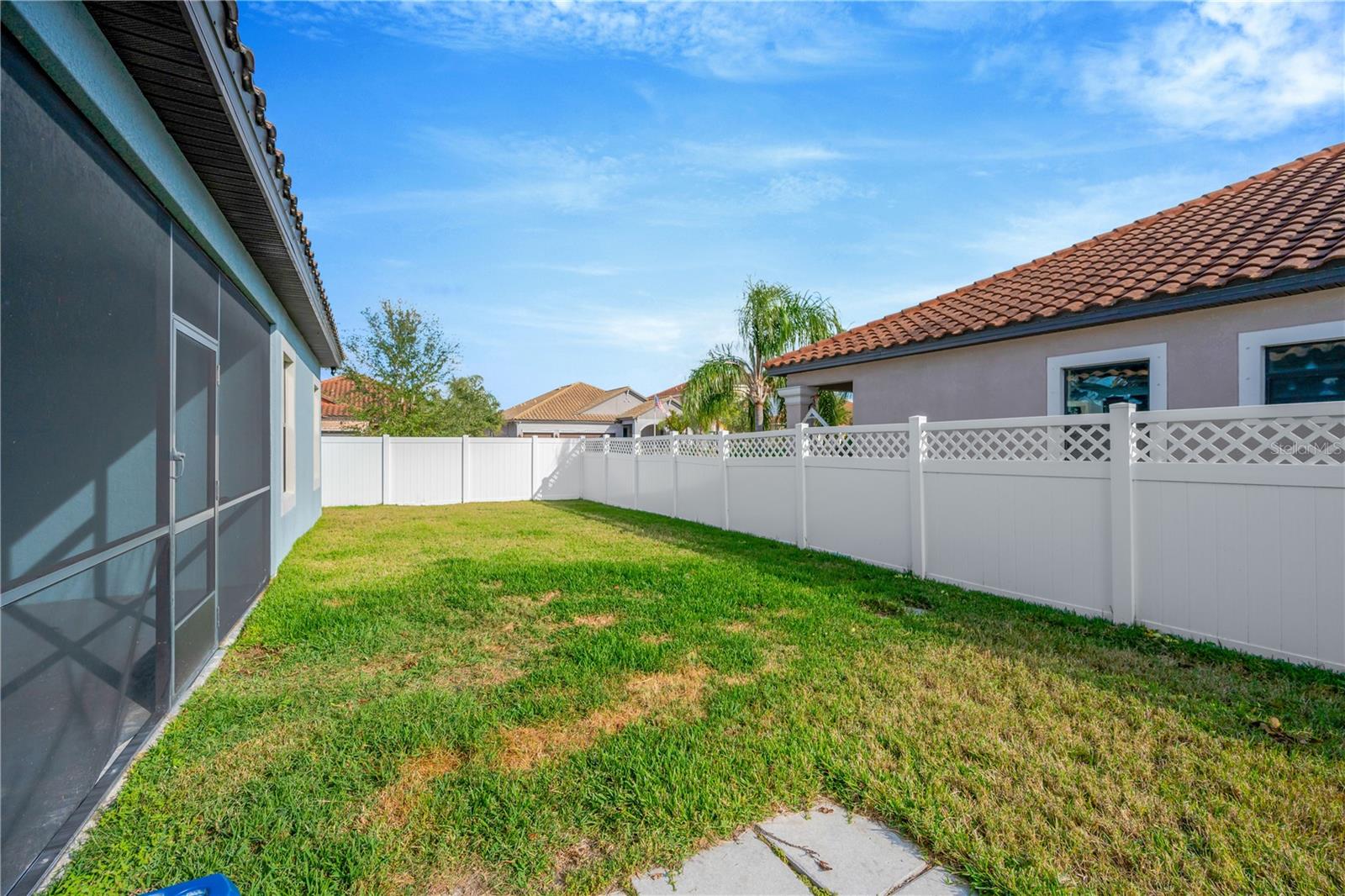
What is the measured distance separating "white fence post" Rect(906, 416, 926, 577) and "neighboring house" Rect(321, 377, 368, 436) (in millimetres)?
18597

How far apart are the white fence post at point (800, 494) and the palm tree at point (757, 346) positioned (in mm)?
8932

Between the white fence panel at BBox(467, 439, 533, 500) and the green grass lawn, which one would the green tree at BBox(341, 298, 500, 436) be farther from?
the green grass lawn

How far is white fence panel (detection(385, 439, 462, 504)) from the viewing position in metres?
15.0

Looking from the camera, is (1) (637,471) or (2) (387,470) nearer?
(1) (637,471)

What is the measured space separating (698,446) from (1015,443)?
6207 millimetres

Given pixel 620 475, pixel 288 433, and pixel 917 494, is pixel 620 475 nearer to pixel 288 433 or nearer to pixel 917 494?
pixel 288 433

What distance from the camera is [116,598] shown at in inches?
112

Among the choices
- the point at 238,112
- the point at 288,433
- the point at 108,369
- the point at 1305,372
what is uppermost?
the point at 238,112

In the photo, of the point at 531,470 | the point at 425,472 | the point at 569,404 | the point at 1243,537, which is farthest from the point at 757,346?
the point at 569,404

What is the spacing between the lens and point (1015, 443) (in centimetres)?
539

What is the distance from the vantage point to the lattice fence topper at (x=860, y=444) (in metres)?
6.61

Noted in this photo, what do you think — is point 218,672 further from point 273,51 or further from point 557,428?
point 557,428

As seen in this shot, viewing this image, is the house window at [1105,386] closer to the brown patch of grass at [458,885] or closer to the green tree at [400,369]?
the brown patch of grass at [458,885]

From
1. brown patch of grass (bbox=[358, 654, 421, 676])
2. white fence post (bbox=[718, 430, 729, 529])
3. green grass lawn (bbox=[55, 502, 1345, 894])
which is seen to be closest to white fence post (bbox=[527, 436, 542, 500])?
white fence post (bbox=[718, 430, 729, 529])
